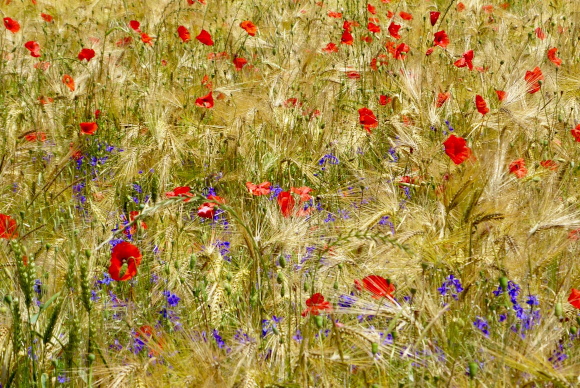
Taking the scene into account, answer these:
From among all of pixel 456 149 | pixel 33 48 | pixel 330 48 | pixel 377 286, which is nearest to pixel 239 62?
pixel 330 48

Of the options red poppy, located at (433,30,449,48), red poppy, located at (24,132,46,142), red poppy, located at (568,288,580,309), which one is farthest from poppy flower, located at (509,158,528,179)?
red poppy, located at (24,132,46,142)

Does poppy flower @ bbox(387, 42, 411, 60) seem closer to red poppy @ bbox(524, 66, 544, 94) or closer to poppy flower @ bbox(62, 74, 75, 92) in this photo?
red poppy @ bbox(524, 66, 544, 94)

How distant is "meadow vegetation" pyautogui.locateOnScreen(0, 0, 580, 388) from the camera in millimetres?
1553

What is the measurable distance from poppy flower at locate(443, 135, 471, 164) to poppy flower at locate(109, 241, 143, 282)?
42.1 inches

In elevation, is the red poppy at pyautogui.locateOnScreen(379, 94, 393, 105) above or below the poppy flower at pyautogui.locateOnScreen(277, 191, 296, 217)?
above

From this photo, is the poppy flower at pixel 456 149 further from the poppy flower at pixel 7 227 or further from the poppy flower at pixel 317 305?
the poppy flower at pixel 7 227

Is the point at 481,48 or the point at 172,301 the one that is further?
the point at 481,48

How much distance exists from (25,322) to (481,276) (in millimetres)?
1208

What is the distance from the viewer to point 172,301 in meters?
2.02

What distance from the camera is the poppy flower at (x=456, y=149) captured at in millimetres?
2320

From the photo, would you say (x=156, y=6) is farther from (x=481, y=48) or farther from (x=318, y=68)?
(x=481, y=48)

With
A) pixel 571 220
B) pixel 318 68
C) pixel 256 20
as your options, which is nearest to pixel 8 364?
pixel 571 220

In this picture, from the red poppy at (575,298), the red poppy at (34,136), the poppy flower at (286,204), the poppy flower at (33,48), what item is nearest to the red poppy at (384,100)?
the poppy flower at (286,204)

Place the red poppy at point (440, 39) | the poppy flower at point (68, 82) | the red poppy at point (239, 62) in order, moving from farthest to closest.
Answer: the red poppy at point (239, 62) < the red poppy at point (440, 39) < the poppy flower at point (68, 82)
